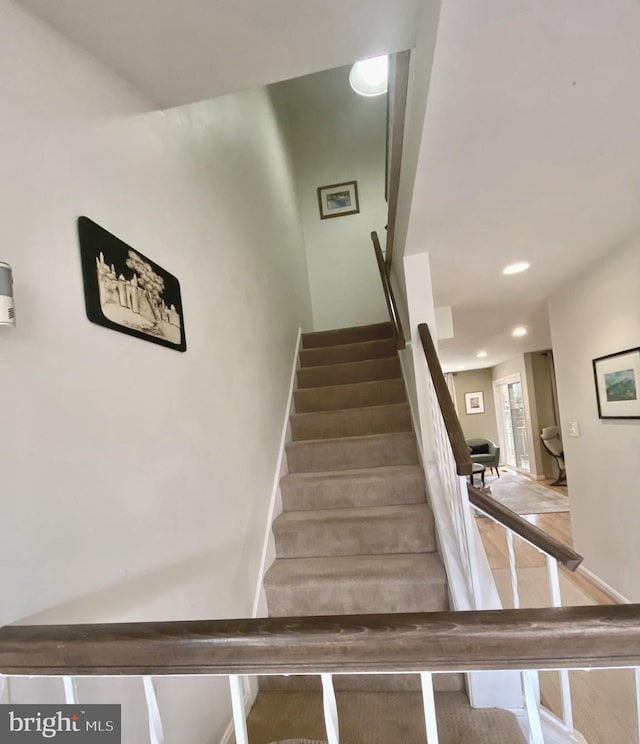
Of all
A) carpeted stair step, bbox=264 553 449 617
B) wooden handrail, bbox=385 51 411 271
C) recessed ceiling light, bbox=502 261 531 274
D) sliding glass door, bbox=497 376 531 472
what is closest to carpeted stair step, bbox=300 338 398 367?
recessed ceiling light, bbox=502 261 531 274

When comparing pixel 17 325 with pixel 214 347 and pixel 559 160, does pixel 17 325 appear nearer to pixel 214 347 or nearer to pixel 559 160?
pixel 214 347

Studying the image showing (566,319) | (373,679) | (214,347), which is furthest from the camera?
(566,319)

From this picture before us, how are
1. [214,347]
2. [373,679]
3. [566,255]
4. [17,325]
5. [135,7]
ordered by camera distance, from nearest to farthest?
1. [17,325]
2. [135,7]
3. [373,679]
4. [214,347]
5. [566,255]

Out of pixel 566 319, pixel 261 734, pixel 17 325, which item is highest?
pixel 566 319

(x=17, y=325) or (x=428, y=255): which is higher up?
(x=428, y=255)

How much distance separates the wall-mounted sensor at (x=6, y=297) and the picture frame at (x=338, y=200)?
4.55 meters

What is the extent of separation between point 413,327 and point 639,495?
1.78m

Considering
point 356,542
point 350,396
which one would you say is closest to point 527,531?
point 356,542

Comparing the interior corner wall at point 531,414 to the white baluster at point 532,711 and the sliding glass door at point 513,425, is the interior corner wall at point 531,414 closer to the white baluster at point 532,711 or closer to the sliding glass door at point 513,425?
the sliding glass door at point 513,425

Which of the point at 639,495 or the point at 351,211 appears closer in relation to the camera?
the point at 639,495

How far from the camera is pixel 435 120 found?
4.09 ft

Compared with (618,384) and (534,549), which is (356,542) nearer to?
(618,384)

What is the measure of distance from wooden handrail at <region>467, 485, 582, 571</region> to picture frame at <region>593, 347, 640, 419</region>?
1.72m

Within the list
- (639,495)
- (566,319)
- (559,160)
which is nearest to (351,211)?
(566,319)
